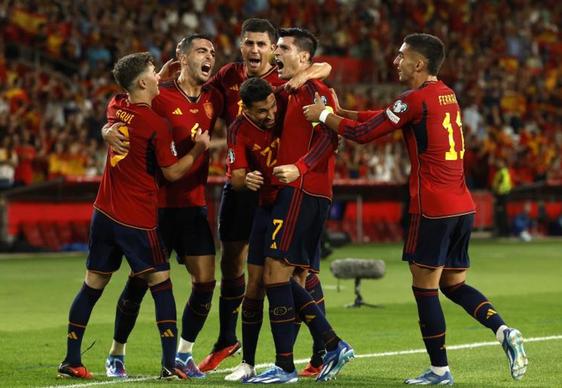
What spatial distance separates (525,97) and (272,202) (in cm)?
2880

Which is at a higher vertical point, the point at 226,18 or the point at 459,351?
the point at 226,18

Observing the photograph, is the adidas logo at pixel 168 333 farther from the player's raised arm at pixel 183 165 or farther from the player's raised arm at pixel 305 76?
the player's raised arm at pixel 305 76

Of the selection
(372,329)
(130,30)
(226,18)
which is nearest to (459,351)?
(372,329)

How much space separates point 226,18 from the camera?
32.5 meters

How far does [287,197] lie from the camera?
894cm

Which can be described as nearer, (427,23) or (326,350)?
(326,350)

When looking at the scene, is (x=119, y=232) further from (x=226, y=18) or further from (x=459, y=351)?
(x=226, y=18)

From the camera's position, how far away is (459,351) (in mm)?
10836

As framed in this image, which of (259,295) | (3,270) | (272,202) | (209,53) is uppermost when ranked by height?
(209,53)

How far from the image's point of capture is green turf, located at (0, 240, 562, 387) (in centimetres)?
947

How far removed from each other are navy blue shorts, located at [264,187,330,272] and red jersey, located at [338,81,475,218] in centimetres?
56

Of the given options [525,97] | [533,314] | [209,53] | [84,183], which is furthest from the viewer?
[525,97]

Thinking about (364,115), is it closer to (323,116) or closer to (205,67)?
(323,116)

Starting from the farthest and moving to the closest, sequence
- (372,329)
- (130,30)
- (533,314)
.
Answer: (130,30)
(533,314)
(372,329)
